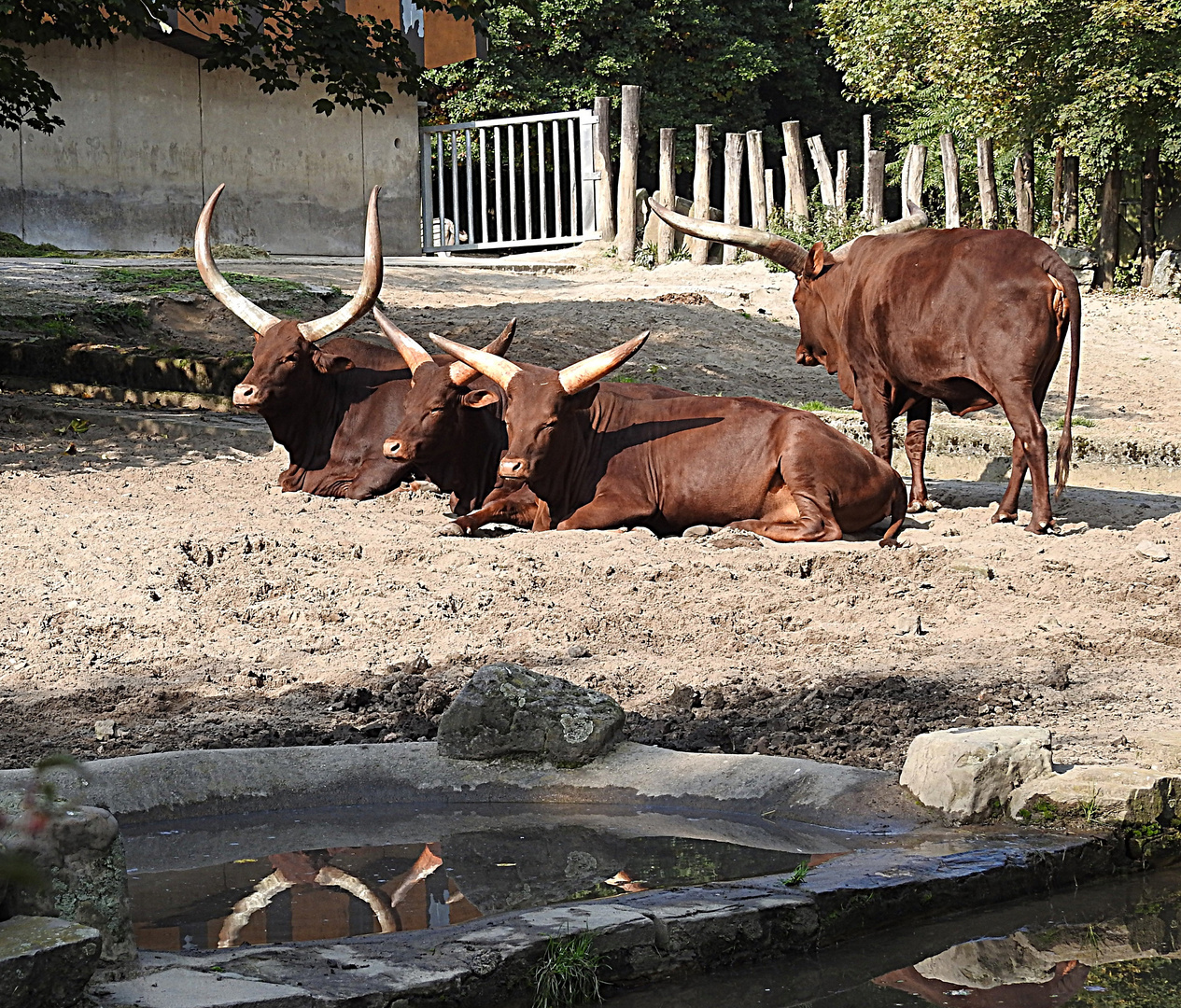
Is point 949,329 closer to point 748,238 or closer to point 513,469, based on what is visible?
point 748,238

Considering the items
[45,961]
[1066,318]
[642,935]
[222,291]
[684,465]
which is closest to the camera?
[45,961]

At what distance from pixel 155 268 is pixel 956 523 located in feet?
31.8

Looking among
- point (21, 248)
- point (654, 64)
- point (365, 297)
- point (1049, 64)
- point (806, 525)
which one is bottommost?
point (806, 525)

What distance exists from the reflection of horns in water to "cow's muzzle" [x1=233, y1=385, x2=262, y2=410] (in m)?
4.91

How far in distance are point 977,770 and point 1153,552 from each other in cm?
360

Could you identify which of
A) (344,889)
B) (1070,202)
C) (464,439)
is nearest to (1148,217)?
(1070,202)

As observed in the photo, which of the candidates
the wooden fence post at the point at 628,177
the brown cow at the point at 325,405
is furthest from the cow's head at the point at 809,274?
the wooden fence post at the point at 628,177

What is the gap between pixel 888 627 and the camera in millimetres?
6105

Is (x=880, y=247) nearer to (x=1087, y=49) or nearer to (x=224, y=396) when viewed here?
(x=224, y=396)

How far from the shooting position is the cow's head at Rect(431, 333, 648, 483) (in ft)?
24.5

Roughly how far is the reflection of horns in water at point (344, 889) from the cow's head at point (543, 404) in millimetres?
3678

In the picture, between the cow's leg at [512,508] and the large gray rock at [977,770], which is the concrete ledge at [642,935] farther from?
the cow's leg at [512,508]

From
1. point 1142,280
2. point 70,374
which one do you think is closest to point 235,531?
point 70,374

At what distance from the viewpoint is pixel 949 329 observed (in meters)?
8.02
